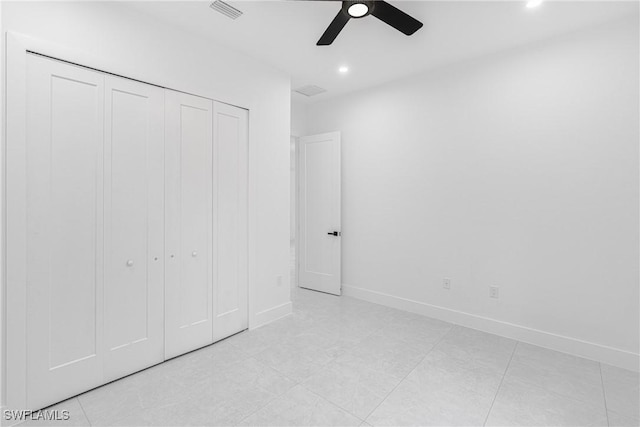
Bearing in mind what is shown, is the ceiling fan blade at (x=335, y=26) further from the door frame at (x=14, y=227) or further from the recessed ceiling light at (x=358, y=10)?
the door frame at (x=14, y=227)

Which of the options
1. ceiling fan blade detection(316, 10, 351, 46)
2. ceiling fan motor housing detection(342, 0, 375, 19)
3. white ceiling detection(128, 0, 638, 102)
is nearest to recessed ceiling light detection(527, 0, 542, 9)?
white ceiling detection(128, 0, 638, 102)

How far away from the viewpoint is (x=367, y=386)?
7.24 feet

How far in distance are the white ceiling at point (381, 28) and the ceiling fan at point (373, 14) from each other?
21 cm

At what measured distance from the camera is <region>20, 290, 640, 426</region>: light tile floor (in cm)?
189

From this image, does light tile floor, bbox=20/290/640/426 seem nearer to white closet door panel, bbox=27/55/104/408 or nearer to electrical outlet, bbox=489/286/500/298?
white closet door panel, bbox=27/55/104/408

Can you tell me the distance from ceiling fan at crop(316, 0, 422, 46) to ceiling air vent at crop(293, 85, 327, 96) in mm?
1717

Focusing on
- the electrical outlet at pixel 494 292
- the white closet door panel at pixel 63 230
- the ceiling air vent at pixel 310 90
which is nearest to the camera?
the white closet door panel at pixel 63 230

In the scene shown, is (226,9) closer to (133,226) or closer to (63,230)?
(133,226)

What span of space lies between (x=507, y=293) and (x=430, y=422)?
1800 mm

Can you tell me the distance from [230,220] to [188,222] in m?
0.42

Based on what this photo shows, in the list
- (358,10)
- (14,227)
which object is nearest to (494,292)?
(358,10)

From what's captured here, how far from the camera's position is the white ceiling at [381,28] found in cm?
235

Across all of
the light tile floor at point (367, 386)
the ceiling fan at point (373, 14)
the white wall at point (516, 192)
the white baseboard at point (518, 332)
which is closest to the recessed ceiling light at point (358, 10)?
the ceiling fan at point (373, 14)

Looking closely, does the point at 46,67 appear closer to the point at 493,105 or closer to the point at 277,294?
the point at 277,294
